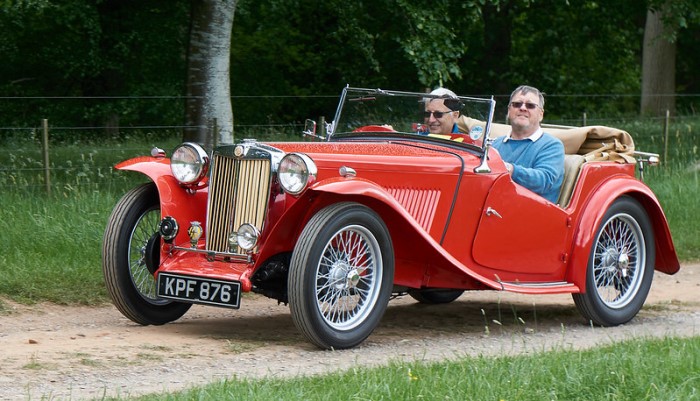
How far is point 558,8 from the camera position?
2641 cm

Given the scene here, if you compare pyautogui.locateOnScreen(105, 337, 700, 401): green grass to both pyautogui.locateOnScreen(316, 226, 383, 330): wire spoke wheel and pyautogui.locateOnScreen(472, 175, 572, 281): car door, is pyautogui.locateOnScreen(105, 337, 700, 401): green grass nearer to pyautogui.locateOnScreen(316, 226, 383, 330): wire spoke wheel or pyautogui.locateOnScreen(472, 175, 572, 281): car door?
pyautogui.locateOnScreen(316, 226, 383, 330): wire spoke wheel

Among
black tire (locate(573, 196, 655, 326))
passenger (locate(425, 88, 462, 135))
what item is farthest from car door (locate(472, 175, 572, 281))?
passenger (locate(425, 88, 462, 135))

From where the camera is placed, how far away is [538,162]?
7.87 meters

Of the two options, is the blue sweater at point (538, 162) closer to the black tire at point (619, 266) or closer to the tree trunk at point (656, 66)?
the black tire at point (619, 266)

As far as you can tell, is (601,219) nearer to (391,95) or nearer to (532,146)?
(532,146)

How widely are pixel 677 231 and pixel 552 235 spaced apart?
5253 mm

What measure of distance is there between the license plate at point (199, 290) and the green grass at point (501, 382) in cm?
110

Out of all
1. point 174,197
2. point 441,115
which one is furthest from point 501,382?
point 441,115

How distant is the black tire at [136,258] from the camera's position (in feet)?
23.2

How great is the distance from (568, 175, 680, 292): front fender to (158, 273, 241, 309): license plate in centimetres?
260

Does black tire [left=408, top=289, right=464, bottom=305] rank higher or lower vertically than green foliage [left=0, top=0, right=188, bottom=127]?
lower

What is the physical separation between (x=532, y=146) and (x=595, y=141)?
939 mm

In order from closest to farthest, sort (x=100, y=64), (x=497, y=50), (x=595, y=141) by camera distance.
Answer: (x=595, y=141) → (x=100, y=64) → (x=497, y=50)

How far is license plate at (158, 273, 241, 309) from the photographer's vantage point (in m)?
6.44
